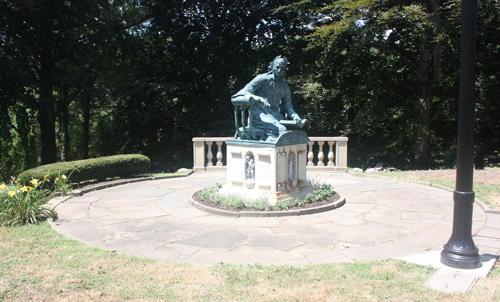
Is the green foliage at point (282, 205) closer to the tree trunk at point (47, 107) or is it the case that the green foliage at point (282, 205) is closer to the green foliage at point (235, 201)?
the green foliage at point (235, 201)

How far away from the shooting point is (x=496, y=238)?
5363mm

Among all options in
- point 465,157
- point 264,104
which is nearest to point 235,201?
point 264,104

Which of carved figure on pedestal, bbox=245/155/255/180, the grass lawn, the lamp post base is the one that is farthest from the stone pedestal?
the lamp post base

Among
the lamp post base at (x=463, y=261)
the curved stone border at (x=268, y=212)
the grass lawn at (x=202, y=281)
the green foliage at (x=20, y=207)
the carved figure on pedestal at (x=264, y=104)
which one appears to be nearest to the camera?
the grass lawn at (x=202, y=281)

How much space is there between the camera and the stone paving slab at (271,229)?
485cm

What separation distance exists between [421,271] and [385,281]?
1.79ft

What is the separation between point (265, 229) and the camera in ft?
19.3

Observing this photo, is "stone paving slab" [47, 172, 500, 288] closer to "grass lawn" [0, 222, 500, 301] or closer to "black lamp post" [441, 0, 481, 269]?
"grass lawn" [0, 222, 500, 301]

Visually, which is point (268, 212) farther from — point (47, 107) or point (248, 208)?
point (47, 107)

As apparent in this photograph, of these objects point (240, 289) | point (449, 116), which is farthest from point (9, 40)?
point (449, 116)

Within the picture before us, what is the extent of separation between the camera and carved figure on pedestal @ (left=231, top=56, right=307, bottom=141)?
747cm

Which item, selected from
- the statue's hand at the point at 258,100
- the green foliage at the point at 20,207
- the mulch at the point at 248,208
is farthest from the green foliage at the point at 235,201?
the green foliage at the point at 20,207

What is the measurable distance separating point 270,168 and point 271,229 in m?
1.60

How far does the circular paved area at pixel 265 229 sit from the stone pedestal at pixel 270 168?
36.0 inches
